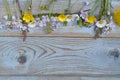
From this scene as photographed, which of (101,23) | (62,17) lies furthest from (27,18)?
(101,23)

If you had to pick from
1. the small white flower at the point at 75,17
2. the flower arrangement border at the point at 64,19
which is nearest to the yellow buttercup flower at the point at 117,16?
the flower arrangement border at the point at 64,19

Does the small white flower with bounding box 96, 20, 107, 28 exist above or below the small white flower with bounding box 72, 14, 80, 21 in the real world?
below

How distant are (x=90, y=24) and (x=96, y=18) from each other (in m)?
0.03

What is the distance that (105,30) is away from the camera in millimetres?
1212

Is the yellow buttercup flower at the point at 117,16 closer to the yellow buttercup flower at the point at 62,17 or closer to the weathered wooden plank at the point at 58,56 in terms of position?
the weathered wooden plank at the point at 58,56

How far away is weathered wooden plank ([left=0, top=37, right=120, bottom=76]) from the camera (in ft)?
4.05

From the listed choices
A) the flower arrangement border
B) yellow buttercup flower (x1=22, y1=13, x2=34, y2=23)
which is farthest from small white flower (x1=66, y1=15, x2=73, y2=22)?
yellow buttercup flower (x1=22, y1=13, x2=34, y2=23)

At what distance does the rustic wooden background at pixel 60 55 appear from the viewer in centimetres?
123

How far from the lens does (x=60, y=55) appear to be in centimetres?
124

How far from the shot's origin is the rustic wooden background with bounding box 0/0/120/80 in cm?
123

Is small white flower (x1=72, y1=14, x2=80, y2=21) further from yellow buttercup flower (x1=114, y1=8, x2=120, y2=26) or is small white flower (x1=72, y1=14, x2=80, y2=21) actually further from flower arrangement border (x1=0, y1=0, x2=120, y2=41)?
yellow buttercup flower (x1=114, y1=8, x2=120, y2=26)


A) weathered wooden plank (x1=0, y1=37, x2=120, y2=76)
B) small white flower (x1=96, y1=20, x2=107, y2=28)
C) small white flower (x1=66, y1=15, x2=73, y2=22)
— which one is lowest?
weathered wooden plank (x1=0, y1=37, x2=120, y2=76)

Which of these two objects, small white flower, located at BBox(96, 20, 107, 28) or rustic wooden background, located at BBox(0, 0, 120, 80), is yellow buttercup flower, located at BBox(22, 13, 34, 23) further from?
small white flower, located at BBox(96, 20, 107, 28)

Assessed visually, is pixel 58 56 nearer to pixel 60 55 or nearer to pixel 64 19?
pixel 60 55
